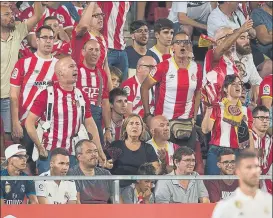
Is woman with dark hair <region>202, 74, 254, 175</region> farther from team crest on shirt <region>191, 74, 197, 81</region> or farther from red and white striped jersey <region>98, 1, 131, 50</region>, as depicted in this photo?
red and white striped jersey <region>98, 1, 131, 50</region>

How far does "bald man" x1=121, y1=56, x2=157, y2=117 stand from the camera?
1753 centimetres

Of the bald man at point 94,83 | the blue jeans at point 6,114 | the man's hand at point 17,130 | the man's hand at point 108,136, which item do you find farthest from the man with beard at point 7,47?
the man's hand at point 108,136

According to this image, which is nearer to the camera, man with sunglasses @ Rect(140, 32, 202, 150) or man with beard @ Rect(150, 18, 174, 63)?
man with sunglasses @ Rect(140, 32, 202, 150)

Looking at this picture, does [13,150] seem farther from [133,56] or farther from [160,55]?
[160,55]

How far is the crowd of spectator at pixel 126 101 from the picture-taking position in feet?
50.5

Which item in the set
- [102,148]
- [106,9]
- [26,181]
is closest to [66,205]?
[26,181]

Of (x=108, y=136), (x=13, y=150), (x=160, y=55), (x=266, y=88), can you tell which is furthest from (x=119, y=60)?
(x=13, y=150)

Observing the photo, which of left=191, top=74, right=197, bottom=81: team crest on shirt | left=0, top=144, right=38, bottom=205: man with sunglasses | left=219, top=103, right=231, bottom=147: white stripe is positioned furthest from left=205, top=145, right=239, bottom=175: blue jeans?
left=0, top=144, right=38, bottom=205: man with sunglasses

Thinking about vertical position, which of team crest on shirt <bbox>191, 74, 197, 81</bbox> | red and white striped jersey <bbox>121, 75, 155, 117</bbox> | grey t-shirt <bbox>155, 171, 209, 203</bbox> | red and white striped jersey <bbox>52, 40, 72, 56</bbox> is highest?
red and white striped jersey <bbox>52, 40, 72, 56</bbox>

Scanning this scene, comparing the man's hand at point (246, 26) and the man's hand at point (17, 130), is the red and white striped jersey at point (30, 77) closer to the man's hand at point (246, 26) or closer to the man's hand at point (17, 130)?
the man's hand at point (17, 130)

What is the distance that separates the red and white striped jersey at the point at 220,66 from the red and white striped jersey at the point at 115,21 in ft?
4.15

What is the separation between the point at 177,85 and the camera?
17141 mm

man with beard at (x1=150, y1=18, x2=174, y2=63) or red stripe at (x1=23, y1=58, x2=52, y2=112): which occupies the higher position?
man with beard at (x1=150, y1=18, x2=174, y2=63)

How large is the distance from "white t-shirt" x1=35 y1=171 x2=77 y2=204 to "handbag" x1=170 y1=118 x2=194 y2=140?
2271mm
